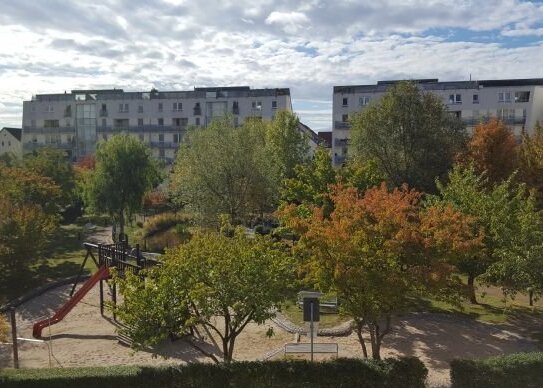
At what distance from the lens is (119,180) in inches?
1592

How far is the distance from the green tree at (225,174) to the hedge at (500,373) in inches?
859

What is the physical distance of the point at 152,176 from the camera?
42906 millimetres

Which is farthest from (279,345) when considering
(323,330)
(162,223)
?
(162,223)

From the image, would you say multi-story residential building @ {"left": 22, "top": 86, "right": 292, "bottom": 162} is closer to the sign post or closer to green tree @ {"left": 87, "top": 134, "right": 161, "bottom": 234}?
green tree @ {"left": 87, "top": 134, "right": 161, "bottom": 234}

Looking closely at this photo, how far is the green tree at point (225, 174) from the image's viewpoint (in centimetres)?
3366

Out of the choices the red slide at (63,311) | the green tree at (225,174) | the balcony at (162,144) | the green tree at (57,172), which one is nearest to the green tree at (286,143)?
the green tree at (225,174)

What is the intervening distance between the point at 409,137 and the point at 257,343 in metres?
21.7

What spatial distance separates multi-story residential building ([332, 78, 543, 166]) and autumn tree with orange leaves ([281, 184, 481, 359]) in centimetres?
4548

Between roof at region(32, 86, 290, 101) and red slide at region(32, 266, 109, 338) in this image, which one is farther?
roof at region(32, 86, 290, 101)

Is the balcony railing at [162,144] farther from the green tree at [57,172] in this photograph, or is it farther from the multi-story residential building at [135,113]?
the green tree at [57,172]

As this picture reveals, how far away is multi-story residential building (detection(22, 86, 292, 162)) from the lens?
69188 mm

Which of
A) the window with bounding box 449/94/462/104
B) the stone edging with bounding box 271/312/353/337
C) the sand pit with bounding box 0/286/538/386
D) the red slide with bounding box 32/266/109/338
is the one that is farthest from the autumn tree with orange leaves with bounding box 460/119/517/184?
the red slide with bounding box 32/266/109/338

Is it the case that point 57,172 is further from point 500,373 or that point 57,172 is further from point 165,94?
point 500,373

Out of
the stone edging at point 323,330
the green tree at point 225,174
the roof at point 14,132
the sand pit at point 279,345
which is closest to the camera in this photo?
the sand pit at point 279,345
